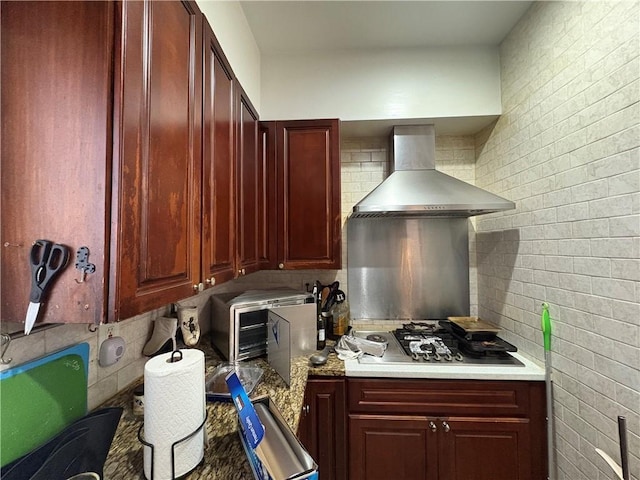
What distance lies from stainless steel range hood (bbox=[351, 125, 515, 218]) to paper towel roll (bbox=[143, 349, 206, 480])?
119cm

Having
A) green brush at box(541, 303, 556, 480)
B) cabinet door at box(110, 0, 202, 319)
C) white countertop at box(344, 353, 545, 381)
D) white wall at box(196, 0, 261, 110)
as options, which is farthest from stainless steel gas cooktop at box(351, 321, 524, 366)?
white wall at box(196, 0, 261, 110)

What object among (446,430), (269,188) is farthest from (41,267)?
(446,430)

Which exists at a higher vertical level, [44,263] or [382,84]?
[382,84]

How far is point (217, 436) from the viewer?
0.86m

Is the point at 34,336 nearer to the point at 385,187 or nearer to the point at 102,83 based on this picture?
the point at 102,83

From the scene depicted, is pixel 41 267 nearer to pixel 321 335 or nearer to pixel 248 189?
pixel 248 189

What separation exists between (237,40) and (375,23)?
82 centimetres

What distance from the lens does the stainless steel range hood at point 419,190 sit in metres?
1.56

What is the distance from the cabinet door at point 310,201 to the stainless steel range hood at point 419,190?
8.3 inches

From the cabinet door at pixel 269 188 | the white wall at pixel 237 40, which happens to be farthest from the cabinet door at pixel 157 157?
the cabinet door at pixel 269 188

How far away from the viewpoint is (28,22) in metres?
0.57

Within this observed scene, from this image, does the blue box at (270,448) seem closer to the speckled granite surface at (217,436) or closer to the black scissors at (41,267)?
the speckled granite surface at (217,436)

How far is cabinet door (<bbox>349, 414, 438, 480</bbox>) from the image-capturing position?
1.44 m

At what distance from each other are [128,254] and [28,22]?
0.52 m
